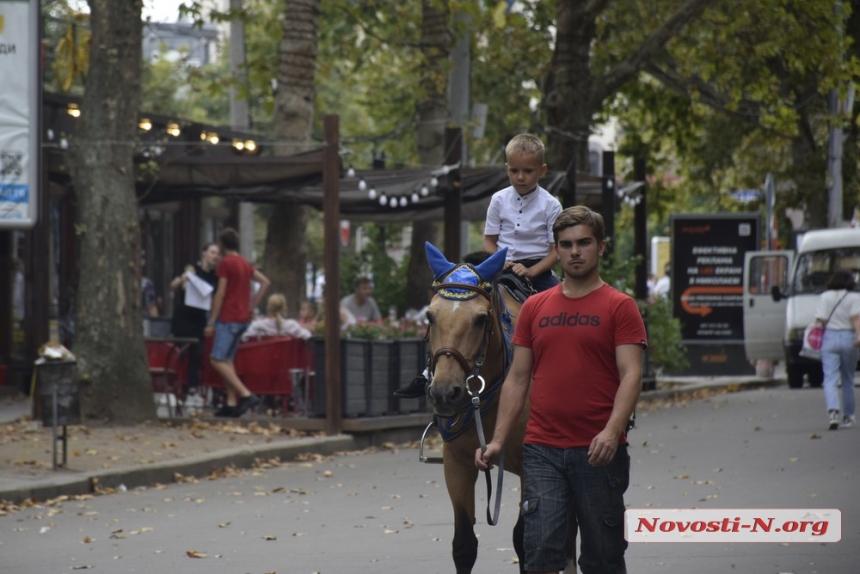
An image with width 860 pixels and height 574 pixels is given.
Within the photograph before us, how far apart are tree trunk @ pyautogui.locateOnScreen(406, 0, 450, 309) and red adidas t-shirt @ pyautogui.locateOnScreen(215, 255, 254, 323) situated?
22.2 ft

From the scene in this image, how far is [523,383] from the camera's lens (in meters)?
6.44

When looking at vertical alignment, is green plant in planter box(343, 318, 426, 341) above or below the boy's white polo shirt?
below

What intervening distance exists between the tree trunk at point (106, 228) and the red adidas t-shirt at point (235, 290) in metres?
1.43

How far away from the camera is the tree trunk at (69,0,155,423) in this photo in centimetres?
1645

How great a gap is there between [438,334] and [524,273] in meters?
1.13

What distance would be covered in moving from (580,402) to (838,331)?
1241 centimetres

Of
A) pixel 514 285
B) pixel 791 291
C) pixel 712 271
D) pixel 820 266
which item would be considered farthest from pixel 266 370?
pixel 712 271

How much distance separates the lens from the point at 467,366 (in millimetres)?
6758

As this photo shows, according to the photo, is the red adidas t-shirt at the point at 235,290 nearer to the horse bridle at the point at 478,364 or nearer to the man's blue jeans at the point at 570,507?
the horse bridle at the point at 478,364

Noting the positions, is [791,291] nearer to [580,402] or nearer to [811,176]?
[811,176]

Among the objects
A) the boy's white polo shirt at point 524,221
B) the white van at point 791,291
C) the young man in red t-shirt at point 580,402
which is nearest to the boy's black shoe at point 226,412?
the boy's white polo shirt at point 524,221

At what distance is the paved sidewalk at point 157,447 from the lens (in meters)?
13.4

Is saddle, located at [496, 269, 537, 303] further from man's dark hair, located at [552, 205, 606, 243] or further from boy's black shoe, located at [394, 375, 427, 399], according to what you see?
man's dark hair, located at [552, 205, 606, 243]

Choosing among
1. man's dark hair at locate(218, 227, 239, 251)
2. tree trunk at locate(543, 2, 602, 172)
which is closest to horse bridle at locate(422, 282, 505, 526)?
man's dark hair at locate(218, 227, 239, 251)
